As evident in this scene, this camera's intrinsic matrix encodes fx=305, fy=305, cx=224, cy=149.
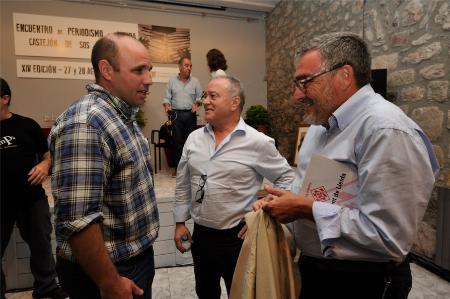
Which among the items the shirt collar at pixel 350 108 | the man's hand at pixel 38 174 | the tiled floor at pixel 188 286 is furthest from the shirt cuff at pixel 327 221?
the man's hand at pixel 38 174

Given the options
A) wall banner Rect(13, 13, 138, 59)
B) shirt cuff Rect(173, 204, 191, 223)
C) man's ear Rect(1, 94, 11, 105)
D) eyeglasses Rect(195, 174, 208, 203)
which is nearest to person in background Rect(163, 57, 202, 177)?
wall banner Rect(13, 13, 138, 59)

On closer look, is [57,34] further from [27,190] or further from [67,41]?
[27,190]

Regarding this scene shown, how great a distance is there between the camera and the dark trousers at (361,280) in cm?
88

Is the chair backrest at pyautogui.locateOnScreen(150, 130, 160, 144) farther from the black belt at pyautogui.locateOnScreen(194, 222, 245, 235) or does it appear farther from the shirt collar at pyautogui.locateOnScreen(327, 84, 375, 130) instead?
the shirt collar at pyautogui.locateOnScreen(327, 84, 375, 130)

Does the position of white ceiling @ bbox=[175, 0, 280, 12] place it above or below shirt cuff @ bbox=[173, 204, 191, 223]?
above

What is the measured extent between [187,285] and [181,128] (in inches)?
91.3

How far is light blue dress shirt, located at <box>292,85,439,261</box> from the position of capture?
0.76 metres

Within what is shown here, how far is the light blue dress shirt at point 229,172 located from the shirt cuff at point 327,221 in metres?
0.72

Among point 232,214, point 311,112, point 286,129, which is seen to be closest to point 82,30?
point 286,129

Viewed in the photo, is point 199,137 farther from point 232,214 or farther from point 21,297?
point 21,297

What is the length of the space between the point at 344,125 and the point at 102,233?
0.82m

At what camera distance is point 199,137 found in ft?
5.48

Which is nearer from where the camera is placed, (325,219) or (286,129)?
(325,219)

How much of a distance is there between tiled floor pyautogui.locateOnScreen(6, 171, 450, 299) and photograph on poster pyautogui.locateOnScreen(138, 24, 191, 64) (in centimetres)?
412
